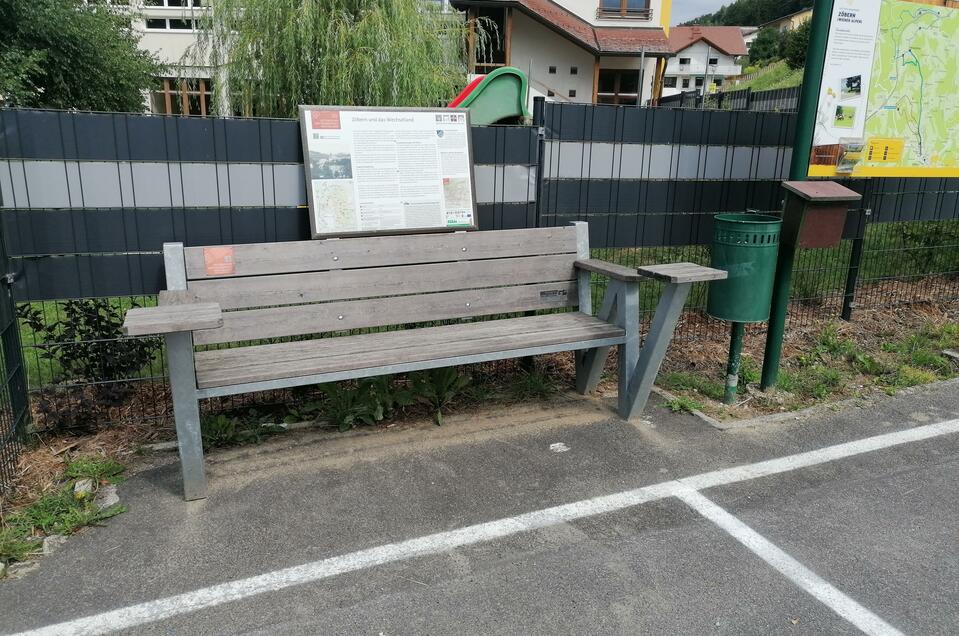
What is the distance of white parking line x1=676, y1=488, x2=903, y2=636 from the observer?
2.54 meters

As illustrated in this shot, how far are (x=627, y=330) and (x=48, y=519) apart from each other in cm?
301

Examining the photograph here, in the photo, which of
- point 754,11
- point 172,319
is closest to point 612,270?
point 172,319

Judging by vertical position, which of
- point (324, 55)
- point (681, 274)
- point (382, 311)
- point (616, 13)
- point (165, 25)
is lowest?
point (382, 311)

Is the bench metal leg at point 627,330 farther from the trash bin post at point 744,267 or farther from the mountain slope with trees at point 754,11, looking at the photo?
the mountain slope with trees at point 754,11

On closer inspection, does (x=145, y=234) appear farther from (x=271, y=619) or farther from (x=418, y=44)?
(x=418, y=44)

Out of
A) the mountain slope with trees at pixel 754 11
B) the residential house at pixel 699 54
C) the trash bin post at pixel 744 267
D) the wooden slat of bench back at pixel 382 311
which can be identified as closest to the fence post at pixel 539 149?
the wooden slat of bench back at pixel 382 311

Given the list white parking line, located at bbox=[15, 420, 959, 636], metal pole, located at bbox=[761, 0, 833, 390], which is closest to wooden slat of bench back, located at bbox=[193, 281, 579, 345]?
metal pole, located at bbox=[761, 0, 833, 390]

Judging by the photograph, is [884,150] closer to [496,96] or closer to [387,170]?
[496,96]

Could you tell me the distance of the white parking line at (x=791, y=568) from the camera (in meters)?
2.54

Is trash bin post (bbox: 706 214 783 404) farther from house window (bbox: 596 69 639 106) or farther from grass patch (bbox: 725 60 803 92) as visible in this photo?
grass patch (bbox: 725 60 803 92)

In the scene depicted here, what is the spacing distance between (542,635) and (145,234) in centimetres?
293

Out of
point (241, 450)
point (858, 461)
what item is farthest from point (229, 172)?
point (858, 461)

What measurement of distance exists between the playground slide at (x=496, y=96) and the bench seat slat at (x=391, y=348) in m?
2.15

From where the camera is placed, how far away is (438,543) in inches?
118
